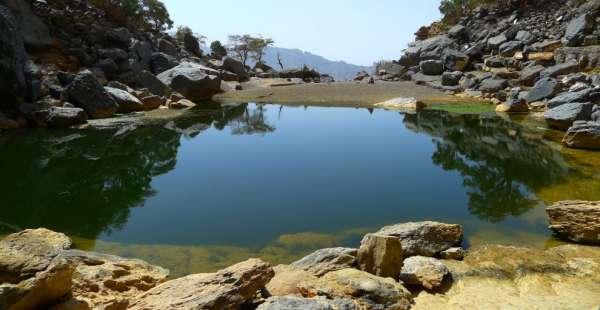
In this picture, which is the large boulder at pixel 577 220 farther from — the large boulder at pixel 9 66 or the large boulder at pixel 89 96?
the large boulder at pixel 9 66

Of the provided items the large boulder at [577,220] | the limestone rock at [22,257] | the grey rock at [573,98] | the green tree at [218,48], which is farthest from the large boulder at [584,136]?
the green tree at [218,48]

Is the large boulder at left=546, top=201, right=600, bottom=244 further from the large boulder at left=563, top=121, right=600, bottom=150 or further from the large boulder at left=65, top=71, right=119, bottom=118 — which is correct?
the large boulder at left=65, top=71, right=119, bottom=118

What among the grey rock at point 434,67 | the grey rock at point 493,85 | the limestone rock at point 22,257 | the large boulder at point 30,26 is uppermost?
the large boulder at point 30,26

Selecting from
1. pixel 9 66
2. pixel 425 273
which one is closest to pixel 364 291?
pixel 425 273

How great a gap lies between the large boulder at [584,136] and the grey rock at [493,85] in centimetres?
1349

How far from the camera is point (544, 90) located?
23.2 meters

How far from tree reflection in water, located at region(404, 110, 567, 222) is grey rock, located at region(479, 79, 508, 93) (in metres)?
5.88

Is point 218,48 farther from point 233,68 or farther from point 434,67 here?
point 434,67

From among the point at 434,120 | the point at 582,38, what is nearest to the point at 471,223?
the point at 434,120

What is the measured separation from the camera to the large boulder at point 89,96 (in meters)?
21.0

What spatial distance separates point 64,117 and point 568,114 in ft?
68.5

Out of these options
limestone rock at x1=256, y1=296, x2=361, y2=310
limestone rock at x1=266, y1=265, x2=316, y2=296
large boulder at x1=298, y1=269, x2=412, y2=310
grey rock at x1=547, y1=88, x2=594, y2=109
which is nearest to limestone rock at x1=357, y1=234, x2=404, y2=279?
large boulder at x1=298, y1=269, x2=412, y2=310

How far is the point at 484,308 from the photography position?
561 cm

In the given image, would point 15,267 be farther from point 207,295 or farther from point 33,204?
point 33,204
